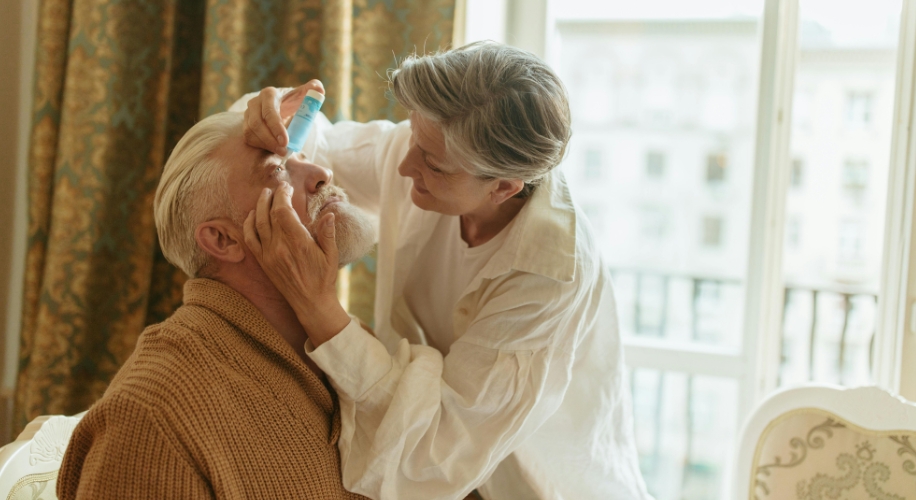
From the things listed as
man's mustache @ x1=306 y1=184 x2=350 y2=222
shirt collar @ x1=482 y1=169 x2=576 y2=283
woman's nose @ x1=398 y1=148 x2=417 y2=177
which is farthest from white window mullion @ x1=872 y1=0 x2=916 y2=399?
man's mustache @ x1=306 y1=184 x2=350 y2=222

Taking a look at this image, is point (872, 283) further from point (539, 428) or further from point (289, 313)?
point (289, 313)

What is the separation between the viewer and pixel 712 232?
2031mm

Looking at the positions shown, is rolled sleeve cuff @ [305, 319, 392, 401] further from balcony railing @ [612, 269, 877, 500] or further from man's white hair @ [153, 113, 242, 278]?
balcony railing @ [612, 269, 877, 500]

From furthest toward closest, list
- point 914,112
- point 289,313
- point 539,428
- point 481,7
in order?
point 481,7 → point 914,112 → point 539,428 → point 289,313

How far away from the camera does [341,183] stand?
5.06ft

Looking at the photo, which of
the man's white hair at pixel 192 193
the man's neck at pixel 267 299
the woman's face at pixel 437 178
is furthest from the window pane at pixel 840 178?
the man's white hair at pixel 192 193

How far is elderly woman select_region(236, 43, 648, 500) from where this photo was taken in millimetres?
1089

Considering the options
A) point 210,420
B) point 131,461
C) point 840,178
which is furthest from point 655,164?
point 131,461

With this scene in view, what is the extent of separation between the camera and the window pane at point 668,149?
196cm

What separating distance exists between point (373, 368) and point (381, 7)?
108 cm

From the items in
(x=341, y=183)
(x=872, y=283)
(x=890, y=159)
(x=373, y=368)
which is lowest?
(x=373, y=368)

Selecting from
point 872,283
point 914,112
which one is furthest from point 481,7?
point 872,283

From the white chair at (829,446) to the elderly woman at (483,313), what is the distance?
0.35m

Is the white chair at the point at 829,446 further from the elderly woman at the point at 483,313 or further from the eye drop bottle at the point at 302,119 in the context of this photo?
the eye drop bottle at the point at 302,119
